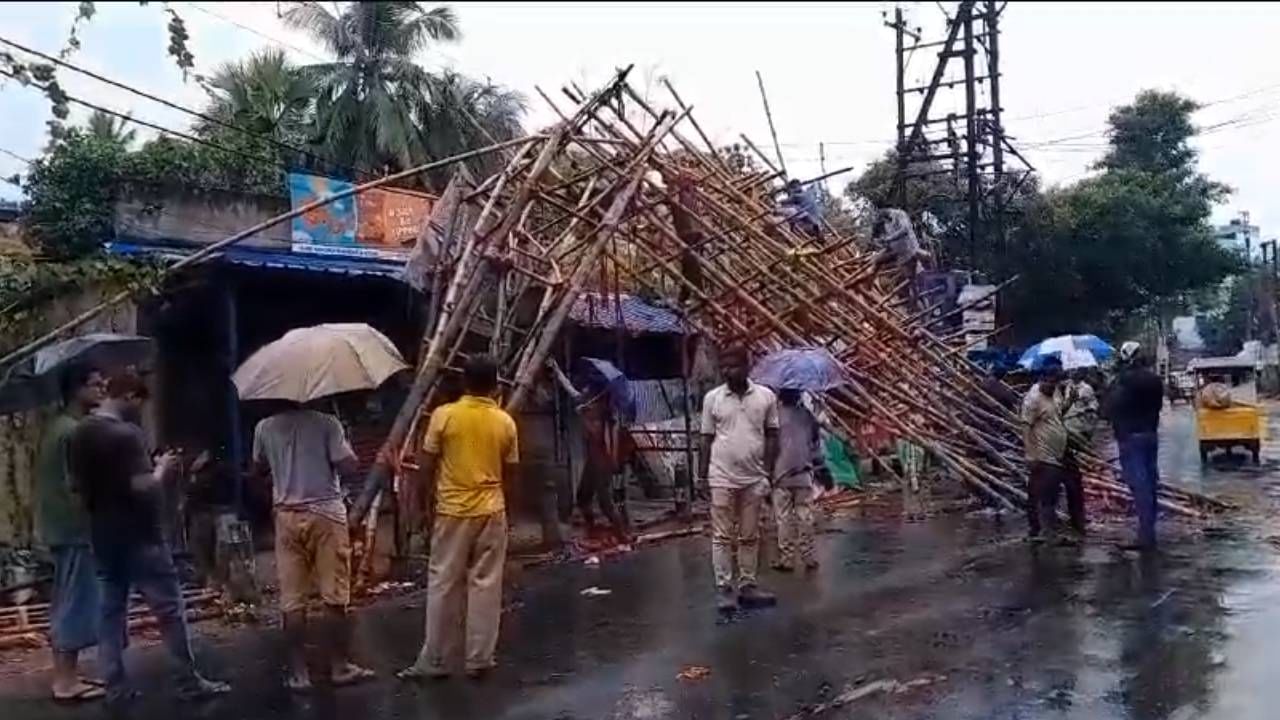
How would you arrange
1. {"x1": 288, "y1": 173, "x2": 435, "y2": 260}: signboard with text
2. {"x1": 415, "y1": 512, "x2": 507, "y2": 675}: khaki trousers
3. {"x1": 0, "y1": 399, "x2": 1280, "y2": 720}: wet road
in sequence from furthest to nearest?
{"x1": 288, "y1": 173, "x2": 435, "y2": 260}: signboard with text, {"x1": 415, "y1": 512, "x2": 507, "y2": 675}: khaki trousers, {"x1": 0, "y1": 399, "x2": 1280, "y2": 720}: wet road

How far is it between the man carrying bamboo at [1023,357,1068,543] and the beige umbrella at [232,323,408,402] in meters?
7.38

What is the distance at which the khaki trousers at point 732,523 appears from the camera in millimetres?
9164

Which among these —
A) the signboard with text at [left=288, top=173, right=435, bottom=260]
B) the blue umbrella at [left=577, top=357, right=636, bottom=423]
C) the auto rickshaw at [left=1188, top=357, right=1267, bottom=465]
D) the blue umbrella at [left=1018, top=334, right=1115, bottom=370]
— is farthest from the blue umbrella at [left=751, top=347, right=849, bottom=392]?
the auto rickshaw at [left=1188, top=357, right=1267, bottom=465]

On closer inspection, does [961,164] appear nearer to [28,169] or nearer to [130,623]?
[28,169]

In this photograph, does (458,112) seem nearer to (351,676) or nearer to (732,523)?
(732,523)

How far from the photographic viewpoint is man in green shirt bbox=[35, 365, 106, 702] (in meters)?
7.34

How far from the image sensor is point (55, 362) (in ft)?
27.3

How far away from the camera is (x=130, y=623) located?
30.7ft

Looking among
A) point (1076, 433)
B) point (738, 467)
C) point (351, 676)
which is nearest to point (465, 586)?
point (351, 676)

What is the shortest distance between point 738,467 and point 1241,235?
132 feet

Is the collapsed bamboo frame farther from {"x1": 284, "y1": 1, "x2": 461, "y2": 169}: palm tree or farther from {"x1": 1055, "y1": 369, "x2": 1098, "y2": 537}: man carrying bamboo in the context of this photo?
{"x1": 284, "y1": 1, "x2": 461, "y2": 169}: palm tree

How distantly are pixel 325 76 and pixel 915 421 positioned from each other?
15839mm

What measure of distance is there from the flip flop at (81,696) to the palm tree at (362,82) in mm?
18993

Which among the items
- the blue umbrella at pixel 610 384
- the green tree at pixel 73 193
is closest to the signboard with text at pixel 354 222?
the green tree at pixel 73 193
